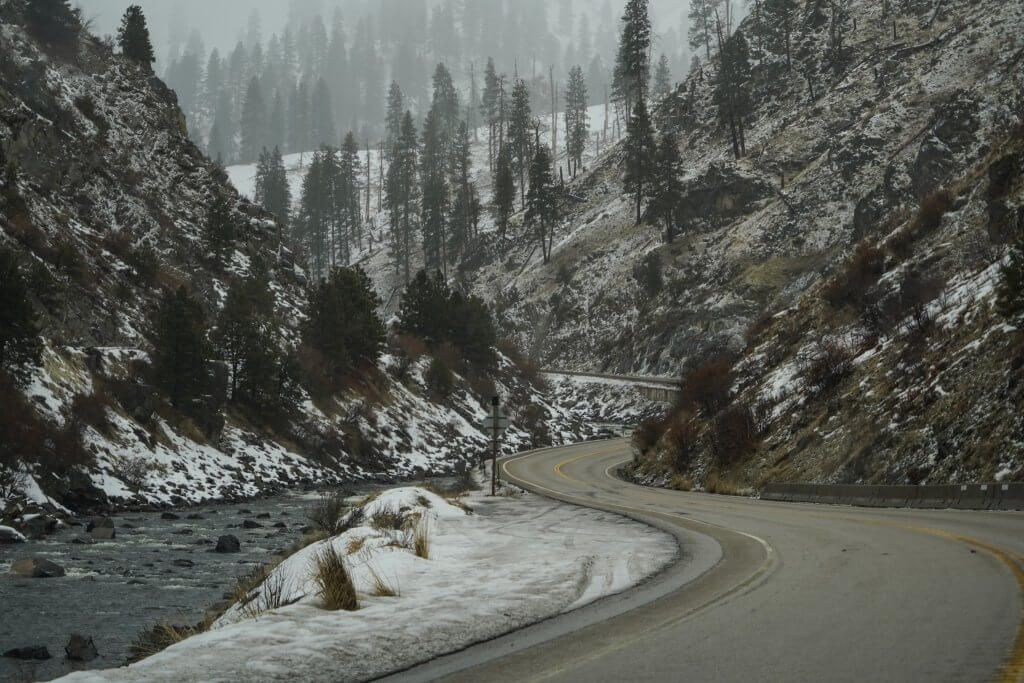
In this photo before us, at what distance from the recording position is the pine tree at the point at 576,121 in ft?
331

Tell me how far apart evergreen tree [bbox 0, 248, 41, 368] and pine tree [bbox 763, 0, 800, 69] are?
72199 millimetres

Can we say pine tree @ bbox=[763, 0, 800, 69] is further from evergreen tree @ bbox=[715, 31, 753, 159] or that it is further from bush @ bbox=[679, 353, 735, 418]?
bush @ bbox=[679, 353, 735, 418]

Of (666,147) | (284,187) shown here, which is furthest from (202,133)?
(666,147)

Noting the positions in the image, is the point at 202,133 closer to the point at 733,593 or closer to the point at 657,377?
the point at 657,377

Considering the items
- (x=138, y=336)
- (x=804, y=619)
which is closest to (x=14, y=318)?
(x=138, y=336)

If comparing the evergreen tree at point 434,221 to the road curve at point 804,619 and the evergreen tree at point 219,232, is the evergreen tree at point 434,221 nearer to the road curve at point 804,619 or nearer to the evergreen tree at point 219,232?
the evergreen tree at point 219,232

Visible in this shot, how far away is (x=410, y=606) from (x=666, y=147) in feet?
209

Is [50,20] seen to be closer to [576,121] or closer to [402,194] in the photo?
[402,194]

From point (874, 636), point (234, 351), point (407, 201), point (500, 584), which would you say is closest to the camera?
point (874, 636)

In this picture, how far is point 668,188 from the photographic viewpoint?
215 feet

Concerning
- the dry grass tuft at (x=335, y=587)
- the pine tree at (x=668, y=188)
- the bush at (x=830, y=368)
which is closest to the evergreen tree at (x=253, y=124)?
the pine tree at (x=668, y=188)

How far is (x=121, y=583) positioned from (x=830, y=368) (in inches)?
846

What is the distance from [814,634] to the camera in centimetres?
582

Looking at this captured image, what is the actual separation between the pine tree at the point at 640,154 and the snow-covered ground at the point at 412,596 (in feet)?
200
